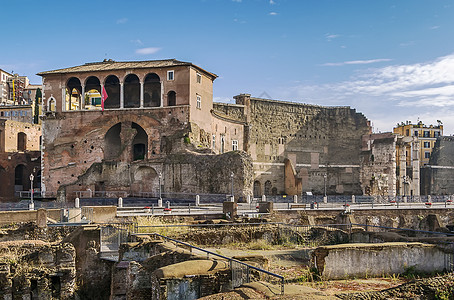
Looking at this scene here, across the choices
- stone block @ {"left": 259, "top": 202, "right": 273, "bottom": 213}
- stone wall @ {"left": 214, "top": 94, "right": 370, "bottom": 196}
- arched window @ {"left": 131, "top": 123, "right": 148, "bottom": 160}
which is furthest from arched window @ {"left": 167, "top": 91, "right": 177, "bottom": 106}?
stone block @ {"left": 259, "top": 202, "right": 273, "bottom": 213}

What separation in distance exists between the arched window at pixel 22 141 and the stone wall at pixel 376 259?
53011 mm

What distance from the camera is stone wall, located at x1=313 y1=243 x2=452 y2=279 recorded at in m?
12.2

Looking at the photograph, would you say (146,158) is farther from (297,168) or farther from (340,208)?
(297,168)

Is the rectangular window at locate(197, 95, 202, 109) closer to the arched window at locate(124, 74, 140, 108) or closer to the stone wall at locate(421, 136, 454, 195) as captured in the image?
the arched window at locate(124, 74, 140, 108)

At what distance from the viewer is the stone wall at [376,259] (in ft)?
40.1

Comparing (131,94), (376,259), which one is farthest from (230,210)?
(131,94)

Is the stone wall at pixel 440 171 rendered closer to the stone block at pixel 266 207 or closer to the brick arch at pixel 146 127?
the brick arch at pixel 146 127

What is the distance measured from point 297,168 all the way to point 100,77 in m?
27.7

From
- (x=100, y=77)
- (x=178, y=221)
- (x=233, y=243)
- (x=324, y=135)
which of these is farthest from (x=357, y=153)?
(x=233, y=243)

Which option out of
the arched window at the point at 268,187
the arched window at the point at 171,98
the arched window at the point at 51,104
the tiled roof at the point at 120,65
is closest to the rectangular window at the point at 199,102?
the arched window at the point at 171,98

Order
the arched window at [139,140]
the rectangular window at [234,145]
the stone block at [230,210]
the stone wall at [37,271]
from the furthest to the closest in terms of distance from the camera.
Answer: the rectangular window at [234,145], the arched window at [139,140], the stone block at [230,210], the stone wall at [37,271]

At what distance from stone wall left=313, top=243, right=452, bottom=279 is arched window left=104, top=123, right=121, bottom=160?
36609 millimetres

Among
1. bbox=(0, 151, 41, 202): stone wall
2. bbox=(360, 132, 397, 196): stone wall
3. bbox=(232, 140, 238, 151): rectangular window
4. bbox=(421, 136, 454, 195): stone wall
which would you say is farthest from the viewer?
bbox=(421, 136, 454, 195): stone wall

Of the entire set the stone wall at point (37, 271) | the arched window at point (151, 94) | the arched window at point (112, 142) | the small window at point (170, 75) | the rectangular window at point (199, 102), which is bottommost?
the stone wall at point (37, 271)
